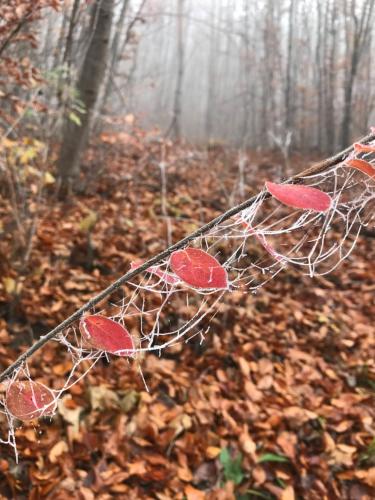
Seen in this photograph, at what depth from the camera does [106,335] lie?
0.51 metres

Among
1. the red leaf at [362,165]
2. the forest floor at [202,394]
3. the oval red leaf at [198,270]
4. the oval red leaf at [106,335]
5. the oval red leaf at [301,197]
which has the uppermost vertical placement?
the red leaf at [362,165]

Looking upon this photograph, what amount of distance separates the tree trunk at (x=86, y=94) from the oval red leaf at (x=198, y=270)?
3.60 m

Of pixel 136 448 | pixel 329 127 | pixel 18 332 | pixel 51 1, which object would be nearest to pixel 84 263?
pixel 18 332

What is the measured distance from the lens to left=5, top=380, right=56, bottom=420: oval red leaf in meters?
0.58

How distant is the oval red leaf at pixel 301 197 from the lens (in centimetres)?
40

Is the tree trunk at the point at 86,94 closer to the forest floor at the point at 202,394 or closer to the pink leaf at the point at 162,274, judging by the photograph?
the forest floor at the point at 202,394

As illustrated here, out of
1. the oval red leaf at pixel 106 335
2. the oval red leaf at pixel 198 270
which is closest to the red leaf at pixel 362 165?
the oval red leaf at pixel 198 270

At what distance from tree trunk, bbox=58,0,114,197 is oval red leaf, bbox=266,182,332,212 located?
3.64 m

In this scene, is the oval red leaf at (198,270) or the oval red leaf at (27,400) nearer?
the oval red leaf at (198,270)

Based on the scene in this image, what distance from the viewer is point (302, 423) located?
84.1 inches

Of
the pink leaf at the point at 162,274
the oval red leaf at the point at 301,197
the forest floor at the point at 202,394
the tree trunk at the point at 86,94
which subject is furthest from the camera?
the tree trunk at the point at 86,94

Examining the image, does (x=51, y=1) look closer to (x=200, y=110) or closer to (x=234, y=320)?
(x=234, y=320)

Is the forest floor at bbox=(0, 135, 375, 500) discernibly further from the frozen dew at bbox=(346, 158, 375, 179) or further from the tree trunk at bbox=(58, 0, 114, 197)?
the frozen dew at bbox=(346, 158, 375, 179)

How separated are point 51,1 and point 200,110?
2186 centimetres
